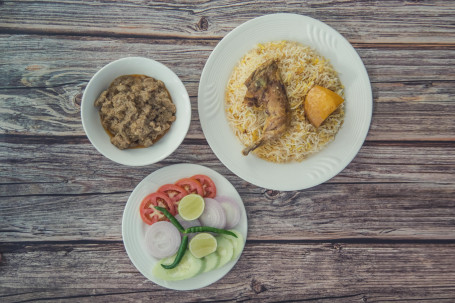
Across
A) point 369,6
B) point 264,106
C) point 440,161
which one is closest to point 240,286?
point 264,106

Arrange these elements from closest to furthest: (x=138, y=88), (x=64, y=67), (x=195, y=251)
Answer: (x=138, y=88) < (x=195, y=251) < (x=64, y=67)

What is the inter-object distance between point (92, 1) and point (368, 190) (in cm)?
277

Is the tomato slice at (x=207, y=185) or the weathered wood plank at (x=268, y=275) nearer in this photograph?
the tomato slice at (x=207, y=185)

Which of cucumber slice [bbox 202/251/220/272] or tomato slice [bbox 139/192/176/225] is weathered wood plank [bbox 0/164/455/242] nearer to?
tomato slice [bbox 139/192/176/225]

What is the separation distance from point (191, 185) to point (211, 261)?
60cm

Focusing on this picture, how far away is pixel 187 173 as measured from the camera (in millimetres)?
2795

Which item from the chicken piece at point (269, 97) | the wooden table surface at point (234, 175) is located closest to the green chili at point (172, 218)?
the wooden table surface at point (234, 175)

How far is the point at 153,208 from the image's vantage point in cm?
276

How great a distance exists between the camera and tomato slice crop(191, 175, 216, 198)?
276 centimetres

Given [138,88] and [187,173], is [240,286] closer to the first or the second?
[187,173]

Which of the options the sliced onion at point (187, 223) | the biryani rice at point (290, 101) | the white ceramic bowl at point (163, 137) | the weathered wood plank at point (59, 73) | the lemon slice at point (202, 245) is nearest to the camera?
the white ceramic bowl at point (163, 137)

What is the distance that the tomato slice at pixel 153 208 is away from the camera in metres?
2.73

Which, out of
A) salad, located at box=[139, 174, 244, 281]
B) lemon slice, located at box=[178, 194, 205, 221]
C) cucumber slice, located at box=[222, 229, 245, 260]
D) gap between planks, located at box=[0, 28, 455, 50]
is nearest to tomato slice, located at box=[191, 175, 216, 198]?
salad, located at box=[139, 174, 244, 281]

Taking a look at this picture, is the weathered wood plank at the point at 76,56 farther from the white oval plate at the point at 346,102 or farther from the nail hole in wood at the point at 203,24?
the white oval plate at the point at 346,102
